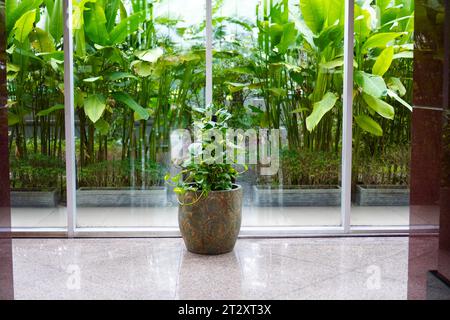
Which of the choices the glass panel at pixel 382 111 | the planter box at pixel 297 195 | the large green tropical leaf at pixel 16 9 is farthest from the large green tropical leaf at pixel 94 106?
the glass panel at pixel 382 111

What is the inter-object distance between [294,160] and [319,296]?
5.08ft

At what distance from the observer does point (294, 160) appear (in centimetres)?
421

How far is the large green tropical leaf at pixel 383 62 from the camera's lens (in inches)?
161

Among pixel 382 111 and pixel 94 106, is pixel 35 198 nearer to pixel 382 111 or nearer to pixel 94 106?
pixel 94 106

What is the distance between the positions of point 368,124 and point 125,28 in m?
2.05

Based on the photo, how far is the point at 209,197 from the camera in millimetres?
3539

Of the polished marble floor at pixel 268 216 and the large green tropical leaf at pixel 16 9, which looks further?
the polished marble floor at pixel 268 216

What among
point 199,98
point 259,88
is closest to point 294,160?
point 259,88

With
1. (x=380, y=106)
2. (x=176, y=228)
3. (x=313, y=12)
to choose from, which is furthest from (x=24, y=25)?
(x=380, y=106)

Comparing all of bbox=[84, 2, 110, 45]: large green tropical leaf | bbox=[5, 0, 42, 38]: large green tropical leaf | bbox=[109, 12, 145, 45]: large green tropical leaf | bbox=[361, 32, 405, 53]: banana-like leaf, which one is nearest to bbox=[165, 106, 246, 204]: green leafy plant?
bbox=[109, 12, 145, 45]: large green tropical leaf

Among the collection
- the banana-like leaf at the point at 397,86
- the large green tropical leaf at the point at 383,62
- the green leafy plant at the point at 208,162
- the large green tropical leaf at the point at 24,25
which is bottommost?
the green leafy plant at the point at 208,162

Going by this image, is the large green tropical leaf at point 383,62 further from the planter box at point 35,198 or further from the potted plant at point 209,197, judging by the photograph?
the planter box at point 35,198
